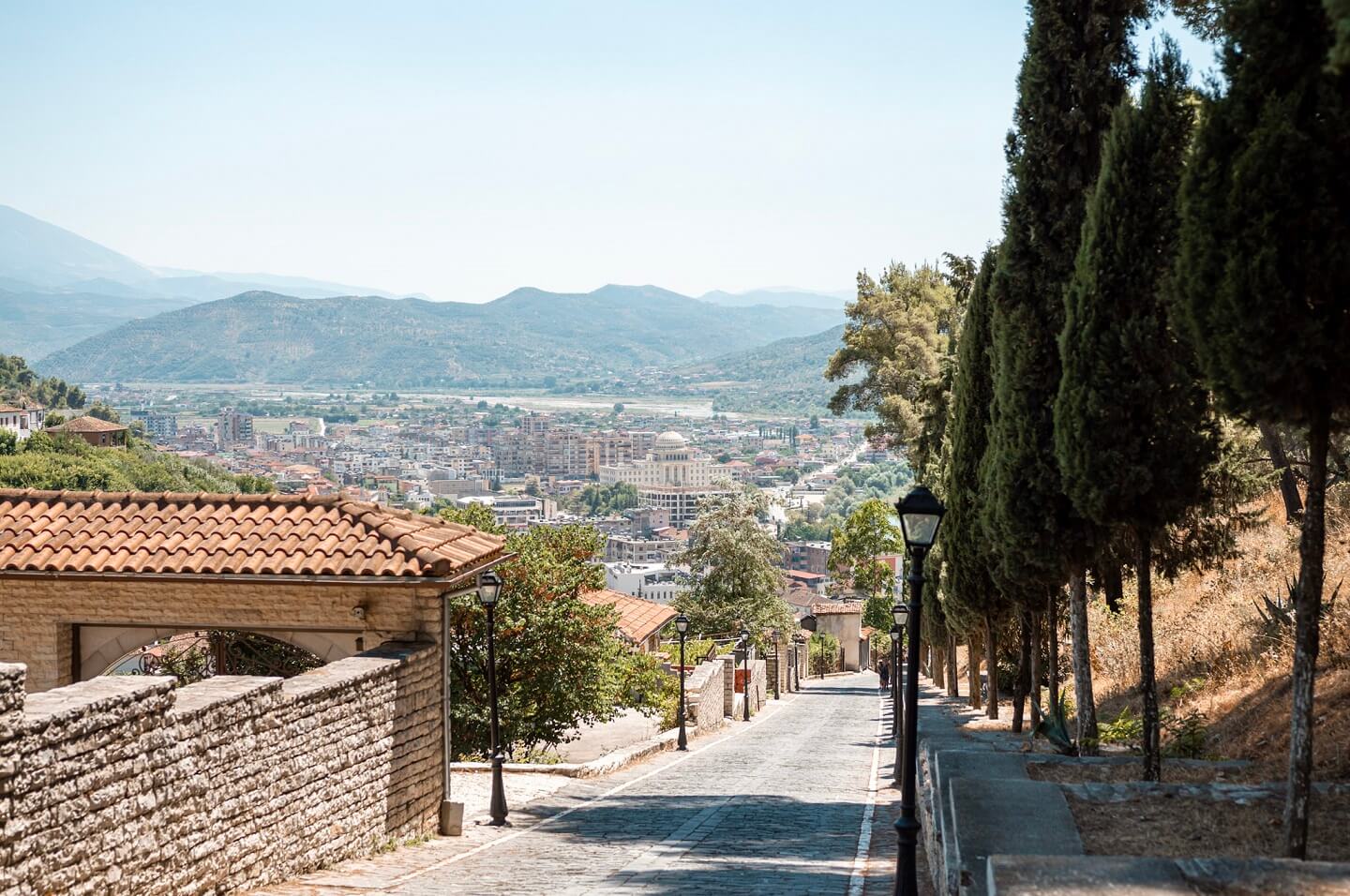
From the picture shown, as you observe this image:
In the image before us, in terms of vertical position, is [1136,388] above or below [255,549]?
above

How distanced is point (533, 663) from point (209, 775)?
41.8 feet

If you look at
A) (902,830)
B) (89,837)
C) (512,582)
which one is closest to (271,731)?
(89,837)

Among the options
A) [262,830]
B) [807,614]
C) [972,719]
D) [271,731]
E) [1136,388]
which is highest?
[1136,388]

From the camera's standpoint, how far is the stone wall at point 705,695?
25.5 metres

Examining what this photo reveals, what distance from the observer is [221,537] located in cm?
1212

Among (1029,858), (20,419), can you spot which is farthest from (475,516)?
(20,419)

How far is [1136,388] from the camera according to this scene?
9.61 metres

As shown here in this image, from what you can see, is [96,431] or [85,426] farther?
[96,431]

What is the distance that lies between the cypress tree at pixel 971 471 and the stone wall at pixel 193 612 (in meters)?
7.86

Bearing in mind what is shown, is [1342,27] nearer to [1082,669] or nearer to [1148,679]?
[1148,679]

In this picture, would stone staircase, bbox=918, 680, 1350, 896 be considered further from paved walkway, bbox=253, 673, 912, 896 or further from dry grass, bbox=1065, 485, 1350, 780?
dry grass, bbox=1065, 485, 1350, 780

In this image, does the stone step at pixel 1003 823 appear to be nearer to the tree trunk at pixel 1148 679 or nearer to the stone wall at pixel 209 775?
the tree trunk at pixel 1148 679

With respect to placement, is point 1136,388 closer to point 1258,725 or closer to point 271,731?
point 1258,725

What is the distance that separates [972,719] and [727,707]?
33.6ft
